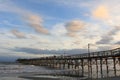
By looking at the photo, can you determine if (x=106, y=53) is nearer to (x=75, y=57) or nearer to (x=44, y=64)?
(x=75, y=57)

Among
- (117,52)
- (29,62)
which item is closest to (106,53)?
(117,52)

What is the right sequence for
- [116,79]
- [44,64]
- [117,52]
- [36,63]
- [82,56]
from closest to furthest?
1. [116,79]
2. [117,52]
3. [82,56]
4. [44,64]
5. [36,63]

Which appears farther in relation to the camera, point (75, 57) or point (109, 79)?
point (75, 57)

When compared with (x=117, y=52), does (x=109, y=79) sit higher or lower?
lower

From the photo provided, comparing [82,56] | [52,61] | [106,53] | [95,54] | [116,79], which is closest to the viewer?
[116,79]

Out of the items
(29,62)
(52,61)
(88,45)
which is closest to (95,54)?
(88,45)

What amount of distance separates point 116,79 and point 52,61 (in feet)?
192

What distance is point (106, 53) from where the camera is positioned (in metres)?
38.8

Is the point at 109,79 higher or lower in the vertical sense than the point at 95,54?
lower

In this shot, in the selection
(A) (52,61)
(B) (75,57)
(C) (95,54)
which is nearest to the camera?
(C) (95,54)

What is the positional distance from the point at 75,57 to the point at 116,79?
2784cm

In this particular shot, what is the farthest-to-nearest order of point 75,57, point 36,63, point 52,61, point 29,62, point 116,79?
point 29,62 < point 36,63 < point 52,61 < point 75,57 < point 116,79

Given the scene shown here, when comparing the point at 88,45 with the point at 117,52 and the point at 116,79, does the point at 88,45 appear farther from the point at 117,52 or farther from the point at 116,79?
the point at 116,79

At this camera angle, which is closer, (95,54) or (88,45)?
(95,54)
